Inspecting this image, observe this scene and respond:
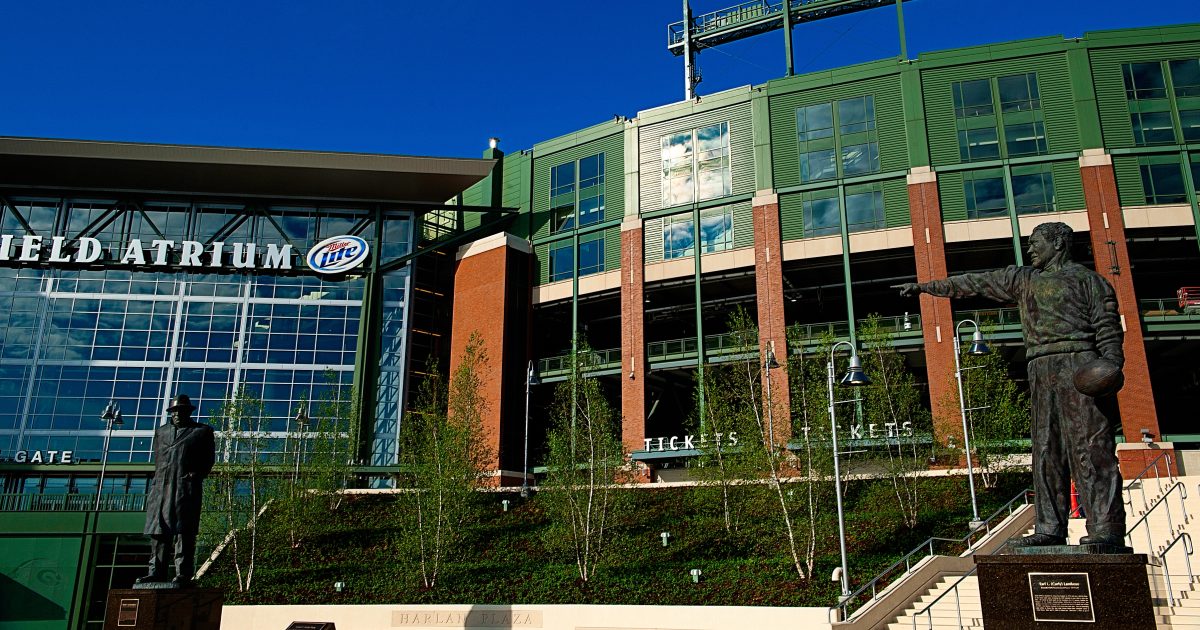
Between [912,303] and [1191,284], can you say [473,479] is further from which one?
[1191,284]

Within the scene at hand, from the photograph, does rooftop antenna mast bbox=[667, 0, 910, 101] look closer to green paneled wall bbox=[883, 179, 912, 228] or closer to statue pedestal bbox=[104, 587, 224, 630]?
green paneled wall bbox=[883, 179, 912, 228]

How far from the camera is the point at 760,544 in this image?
31078 millimetres

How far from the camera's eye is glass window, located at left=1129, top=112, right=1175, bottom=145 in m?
44.8

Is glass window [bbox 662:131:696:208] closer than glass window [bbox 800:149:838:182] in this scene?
No

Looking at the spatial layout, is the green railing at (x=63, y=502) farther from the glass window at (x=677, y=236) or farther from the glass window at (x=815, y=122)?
the glass window at (x=815, y=122)

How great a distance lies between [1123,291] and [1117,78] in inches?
446

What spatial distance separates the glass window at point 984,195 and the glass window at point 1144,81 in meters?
7.53

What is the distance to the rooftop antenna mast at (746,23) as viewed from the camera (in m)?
55.3

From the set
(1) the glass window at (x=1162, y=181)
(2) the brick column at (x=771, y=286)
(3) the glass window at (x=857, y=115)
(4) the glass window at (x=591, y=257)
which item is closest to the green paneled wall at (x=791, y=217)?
(2) the brick column at (x=771, y=286)

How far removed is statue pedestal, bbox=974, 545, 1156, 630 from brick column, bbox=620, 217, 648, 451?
39694mm

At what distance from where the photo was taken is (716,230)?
5084cm

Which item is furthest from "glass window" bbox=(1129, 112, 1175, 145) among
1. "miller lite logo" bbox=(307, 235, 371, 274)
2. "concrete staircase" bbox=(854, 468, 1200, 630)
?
"miller lite logo" bbox=(307, 235, 371, 274)

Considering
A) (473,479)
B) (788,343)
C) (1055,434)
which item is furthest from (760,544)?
(1055,434)

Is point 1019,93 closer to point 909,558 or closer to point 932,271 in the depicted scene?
point 932,271
